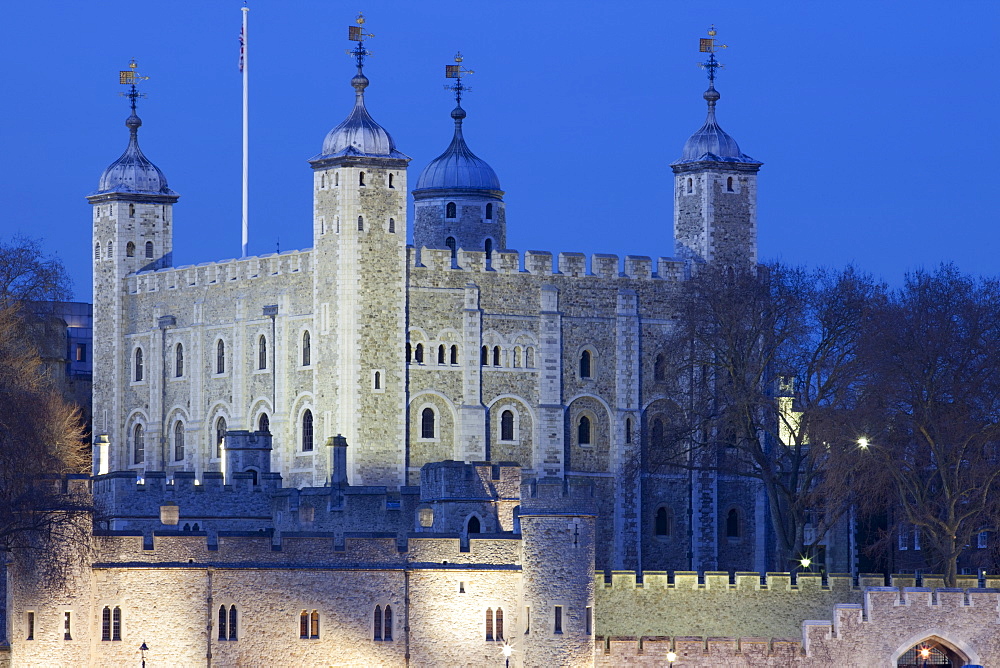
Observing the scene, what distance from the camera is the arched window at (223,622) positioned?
6724 centimetres

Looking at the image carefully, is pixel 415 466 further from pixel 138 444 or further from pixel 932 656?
pixel 932 656

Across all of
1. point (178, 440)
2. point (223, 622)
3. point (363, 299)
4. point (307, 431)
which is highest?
point (363, 299)

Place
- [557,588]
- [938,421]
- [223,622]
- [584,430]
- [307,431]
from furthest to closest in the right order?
[584,430]
[307,431]
[938,421]
[557,588]
[223,622]

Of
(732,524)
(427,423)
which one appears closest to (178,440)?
(427,423)

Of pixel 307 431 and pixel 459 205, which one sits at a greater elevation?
pixel 459 205

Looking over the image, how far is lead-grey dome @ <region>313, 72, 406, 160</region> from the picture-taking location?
9581cm

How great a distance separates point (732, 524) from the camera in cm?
10119

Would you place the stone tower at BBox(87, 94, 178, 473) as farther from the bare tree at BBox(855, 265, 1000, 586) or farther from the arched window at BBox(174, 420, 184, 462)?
the bare tree at BBox(855, 265, 1000, 586)

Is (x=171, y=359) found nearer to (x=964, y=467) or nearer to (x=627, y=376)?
(x=627, y=376)

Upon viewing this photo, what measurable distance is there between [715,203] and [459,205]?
30.8 ft

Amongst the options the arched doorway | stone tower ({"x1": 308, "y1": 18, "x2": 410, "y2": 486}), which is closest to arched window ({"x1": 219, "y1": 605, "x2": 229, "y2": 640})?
the arched doorway

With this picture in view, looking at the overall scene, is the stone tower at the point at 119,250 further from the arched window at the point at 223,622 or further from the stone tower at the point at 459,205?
the arched window at the point at 223,622

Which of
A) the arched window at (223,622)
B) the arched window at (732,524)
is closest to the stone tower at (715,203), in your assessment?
the arched window at (732,524)

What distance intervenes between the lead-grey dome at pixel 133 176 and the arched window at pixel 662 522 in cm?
2297
